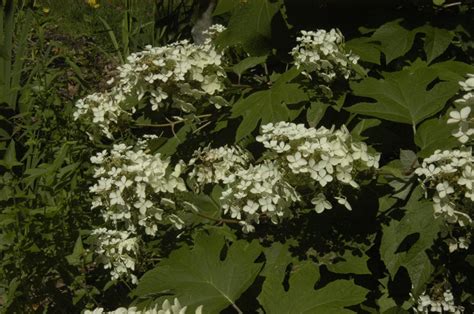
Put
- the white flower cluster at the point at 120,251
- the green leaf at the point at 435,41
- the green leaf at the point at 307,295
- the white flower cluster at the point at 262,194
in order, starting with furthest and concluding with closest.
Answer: the green leaf at the point at 435,41 → the white flower cluster at the point at 120,251 → the white flower cluster at the point at 262,194 → the green leaf at the point at 307,295

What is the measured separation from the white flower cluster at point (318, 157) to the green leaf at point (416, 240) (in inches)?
6.2

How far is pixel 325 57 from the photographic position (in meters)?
2.05

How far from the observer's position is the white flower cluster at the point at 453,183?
148 centimetres

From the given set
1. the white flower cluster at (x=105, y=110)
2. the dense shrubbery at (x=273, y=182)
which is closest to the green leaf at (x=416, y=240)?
the dense shrubbery at (x=273, y=182)

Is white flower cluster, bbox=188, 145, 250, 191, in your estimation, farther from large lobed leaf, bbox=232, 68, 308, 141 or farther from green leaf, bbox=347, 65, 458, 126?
green leaf, bbox=347, 65, 458, 126

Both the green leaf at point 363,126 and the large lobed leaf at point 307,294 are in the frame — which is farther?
the green leaf at point 363,126

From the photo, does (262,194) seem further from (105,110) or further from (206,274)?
(105,110)

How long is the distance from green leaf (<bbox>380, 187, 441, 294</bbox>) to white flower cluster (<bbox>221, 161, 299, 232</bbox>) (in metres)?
0.30

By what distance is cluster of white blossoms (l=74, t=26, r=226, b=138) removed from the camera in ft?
7.10

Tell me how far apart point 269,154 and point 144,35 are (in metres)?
2.94

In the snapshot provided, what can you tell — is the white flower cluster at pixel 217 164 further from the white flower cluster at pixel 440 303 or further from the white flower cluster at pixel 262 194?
the white flower cluster at pixel 440 303

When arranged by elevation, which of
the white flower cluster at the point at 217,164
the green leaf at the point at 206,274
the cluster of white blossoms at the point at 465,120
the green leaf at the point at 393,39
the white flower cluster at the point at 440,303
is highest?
the cluster of white blossoms at the point at 465,120

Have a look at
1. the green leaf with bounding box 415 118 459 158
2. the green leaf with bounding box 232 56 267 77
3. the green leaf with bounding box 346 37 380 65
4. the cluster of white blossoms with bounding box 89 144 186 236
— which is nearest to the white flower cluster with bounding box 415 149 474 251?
the green leaf with bounding box 415 118 459 158

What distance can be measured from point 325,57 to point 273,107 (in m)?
0.24
